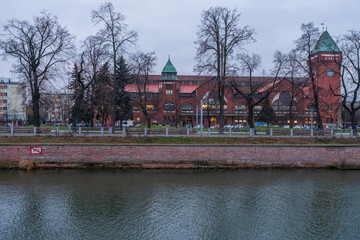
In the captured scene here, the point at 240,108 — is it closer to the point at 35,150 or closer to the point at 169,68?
the point at 169,68

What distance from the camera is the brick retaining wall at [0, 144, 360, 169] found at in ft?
64.8

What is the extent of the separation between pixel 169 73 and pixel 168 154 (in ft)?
167

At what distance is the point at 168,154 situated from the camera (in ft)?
→ 66.8

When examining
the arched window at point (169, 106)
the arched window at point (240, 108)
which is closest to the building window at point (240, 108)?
the arched window at point (240, 108)

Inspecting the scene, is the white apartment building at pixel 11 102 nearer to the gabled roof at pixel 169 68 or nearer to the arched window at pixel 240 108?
the gabled roof at pixel 169 68

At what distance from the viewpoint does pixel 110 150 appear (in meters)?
20.2

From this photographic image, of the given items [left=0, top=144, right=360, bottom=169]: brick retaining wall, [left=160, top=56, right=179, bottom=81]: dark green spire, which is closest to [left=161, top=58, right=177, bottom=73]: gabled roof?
[left=160, top=56, right=179, bottom=81]: dark green spire

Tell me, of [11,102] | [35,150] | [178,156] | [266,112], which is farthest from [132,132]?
[11,102]

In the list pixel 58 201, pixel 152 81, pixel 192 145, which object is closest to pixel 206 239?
pixel 58 201

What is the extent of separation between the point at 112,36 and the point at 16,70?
9.10m

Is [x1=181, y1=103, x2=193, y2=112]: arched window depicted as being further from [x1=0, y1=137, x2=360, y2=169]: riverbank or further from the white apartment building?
[x1=0, y1=137, x2=360, y2=169]: riverbank

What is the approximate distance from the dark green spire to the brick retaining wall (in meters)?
49.3

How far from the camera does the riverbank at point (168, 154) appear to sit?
19.8 metres

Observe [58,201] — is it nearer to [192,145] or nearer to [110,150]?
[110,150]
